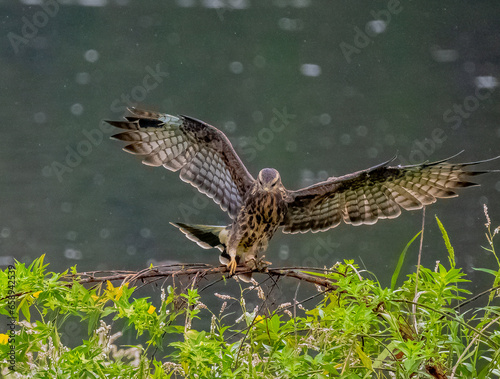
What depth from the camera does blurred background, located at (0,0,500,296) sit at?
2.91 meters

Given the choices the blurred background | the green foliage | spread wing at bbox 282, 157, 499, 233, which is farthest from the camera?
the blurred background

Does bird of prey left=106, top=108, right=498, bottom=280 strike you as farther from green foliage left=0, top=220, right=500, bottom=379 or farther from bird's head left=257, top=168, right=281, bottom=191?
green foliage left=0, top=220, right=500, bottom=379

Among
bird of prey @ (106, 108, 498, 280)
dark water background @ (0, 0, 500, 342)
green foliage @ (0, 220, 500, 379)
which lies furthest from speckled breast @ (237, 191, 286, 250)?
dark water background @ (0, 0, 500, 342)

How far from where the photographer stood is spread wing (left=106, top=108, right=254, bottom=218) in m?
1.63

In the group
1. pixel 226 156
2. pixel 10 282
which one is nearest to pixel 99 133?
pixel 226 156

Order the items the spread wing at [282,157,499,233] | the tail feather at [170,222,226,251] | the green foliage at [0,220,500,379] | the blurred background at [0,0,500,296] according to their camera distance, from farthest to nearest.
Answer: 1. the blurred background at [0,0,500,296]
2. the tail feather at [170,222,226,251]
3. the spread wing at [282,157,499,233]
4. the green foliage at [0,220,500,379]

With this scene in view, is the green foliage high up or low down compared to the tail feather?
up

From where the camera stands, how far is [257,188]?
5.59 feet

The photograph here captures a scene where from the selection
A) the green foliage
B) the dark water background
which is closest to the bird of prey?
the green foliage

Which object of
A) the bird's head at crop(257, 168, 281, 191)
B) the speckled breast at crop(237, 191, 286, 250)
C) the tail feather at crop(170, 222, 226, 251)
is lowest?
the tail feather at crop(170, 222, 226, 251)

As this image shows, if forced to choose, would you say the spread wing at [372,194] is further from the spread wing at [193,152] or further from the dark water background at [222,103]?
the dark water background at [222,103]

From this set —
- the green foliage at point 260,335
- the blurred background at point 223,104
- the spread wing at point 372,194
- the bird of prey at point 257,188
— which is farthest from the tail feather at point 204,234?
the blurred background at point 223,104

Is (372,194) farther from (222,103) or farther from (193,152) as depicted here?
(222,103)

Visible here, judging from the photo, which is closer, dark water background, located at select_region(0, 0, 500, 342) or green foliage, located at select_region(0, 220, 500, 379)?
green foliage, located at select_region(0, 220, 500, 379)
